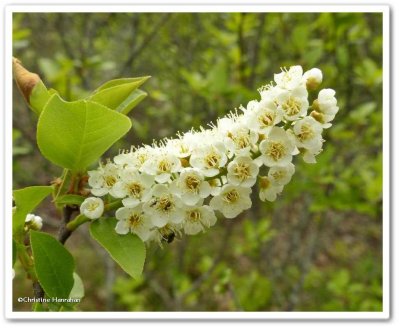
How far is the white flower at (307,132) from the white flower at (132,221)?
0.37 m

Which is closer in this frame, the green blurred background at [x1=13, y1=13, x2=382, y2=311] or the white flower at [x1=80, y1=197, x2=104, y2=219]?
the white flower at [x1=80, y1=197, x2=104, y2=219]

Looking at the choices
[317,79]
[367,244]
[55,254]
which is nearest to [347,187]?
[317,79]

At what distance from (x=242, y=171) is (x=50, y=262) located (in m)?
0.47

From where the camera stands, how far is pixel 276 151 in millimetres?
1075

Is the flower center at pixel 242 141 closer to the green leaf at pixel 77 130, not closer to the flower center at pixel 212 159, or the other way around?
the flower center at pixel 212 159

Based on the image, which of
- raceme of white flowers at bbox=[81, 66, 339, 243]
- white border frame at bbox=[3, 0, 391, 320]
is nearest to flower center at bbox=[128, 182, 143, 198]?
raceme of white flowers at bbox=[81, 66, 339, 243]

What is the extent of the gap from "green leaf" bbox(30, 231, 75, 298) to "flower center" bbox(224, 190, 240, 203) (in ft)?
1.27

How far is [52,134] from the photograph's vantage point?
1.11 meters

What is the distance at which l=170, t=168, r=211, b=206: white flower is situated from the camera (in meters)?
1.09

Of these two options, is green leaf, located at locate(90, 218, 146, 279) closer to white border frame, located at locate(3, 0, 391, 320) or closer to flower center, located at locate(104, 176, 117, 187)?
flower center, located at locate(104, 176, 117, 187)

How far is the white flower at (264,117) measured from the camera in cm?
107

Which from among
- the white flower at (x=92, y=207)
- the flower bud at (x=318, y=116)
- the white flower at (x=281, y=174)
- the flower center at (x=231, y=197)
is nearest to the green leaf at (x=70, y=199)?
the white flower at (x=92, y=207)
